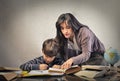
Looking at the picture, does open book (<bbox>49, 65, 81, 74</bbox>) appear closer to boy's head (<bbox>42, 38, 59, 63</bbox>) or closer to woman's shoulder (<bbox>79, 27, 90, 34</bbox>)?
boy's head (<bbox>42, 38, 59, 63</bbox>)

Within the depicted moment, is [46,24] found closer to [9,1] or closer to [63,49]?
[63,49]

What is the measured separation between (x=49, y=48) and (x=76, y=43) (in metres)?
0.28

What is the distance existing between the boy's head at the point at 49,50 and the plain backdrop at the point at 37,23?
5cm

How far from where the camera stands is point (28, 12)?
2.27m

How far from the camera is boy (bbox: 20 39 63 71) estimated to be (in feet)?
7.43

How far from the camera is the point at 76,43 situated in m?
2.26

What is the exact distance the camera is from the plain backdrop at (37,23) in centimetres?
223

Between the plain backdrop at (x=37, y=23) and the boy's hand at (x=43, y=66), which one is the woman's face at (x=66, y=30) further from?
the boy's hand at (x=43, y=66)

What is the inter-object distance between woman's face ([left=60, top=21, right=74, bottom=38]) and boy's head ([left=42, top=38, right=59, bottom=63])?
0.14m

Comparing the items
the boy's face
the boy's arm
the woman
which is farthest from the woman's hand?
the boy's arm

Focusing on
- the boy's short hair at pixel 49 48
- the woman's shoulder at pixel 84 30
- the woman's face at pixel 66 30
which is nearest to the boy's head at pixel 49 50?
the boy's short hair at pixel 49 48

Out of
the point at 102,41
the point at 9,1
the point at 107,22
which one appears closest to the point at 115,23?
the point at 107,22

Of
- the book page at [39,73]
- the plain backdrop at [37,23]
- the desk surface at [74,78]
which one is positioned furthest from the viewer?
the plain backdrop at [37,23]

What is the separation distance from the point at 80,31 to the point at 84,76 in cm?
52
